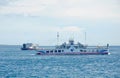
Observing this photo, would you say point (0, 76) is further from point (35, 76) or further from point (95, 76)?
point (95, 76)

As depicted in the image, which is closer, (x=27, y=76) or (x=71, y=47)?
(x=27, y=76)

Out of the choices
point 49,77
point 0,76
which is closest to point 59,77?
point 49,77

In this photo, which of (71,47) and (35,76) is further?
(71,47)

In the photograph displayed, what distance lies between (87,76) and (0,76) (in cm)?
1970

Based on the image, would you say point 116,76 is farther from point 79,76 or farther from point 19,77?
point 19,77

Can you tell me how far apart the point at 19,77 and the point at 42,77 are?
5276mm

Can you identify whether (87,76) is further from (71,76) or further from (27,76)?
(27,76)

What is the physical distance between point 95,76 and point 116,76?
4642mm

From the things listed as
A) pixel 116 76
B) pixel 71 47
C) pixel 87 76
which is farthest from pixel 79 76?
pixel 71 47

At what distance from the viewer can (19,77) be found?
8825 centimetres

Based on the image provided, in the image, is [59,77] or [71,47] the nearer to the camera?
[59,77]

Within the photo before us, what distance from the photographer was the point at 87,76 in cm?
8806

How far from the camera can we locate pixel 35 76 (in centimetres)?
9012

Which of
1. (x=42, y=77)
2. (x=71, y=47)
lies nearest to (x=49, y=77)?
(x=42, y=77)
